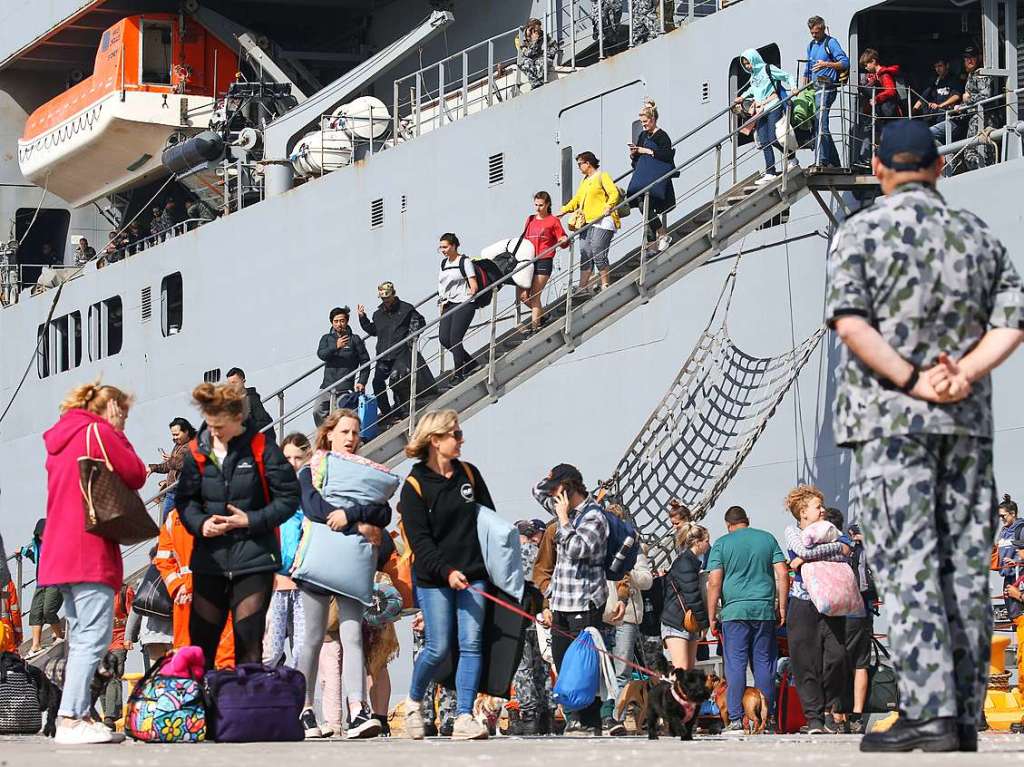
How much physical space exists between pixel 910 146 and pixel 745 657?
5.89 metres

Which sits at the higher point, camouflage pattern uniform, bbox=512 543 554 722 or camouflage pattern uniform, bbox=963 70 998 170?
camouflage pattern uniform, bbox=963 70 998 170

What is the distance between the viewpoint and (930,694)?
5.13m

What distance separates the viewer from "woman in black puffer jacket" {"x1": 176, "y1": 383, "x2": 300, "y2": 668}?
7.66 m

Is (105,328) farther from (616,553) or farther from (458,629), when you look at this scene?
(458,629)

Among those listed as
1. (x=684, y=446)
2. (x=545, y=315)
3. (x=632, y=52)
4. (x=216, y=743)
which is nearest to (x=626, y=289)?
(x=545, y=315)

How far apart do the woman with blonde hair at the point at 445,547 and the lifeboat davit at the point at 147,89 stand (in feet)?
62.1

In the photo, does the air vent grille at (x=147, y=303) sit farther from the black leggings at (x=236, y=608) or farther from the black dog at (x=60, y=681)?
the black leggings at (x=236, y=608)

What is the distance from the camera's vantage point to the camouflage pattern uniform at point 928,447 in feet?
16.9

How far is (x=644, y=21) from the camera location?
17.9 meters

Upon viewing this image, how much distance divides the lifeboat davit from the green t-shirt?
55.2ft

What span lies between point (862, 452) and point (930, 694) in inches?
25.7

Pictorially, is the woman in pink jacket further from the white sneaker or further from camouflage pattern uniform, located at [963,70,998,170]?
camouflage pattern uniform, located at [963,70,998,170]

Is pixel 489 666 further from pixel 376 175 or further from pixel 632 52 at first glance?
pixel 376 175

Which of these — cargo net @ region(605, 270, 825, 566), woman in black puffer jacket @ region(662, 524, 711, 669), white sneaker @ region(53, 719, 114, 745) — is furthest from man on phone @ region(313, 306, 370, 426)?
white sneaker @ region(53, 719, 114, 745)
